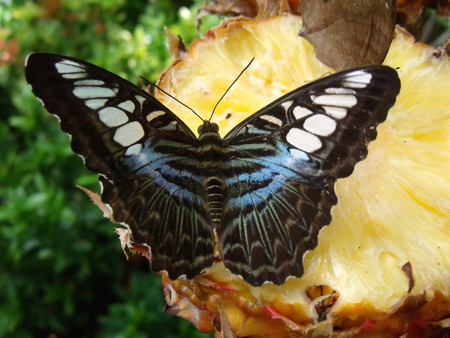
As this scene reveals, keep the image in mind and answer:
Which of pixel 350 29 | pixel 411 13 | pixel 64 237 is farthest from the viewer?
pixel 64 237

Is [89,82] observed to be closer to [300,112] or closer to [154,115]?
[154,115]

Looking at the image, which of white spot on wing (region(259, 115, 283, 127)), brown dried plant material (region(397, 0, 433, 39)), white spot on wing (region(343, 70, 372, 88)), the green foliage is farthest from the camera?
the green foliage

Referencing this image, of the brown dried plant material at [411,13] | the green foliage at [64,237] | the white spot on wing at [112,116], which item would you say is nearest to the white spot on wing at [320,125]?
the white spot on wing at [112,116]

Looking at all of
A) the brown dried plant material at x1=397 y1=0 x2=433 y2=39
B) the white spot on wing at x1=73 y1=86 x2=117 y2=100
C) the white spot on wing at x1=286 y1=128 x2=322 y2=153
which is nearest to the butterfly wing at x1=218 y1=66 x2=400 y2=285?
the white spot on wing at x1=286 y1=128 x2=322 y2=153

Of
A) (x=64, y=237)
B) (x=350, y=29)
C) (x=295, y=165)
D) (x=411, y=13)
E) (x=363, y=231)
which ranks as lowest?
(x=363, y=231)

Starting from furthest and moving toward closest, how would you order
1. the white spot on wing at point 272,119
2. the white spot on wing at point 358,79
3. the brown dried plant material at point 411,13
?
the brown dried plant material at point 411,13 → the white spot on wing at point 272,119 → the white spot on wing at point 358,79

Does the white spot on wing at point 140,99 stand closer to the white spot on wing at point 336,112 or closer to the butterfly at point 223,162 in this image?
the butterfly at point 223,162

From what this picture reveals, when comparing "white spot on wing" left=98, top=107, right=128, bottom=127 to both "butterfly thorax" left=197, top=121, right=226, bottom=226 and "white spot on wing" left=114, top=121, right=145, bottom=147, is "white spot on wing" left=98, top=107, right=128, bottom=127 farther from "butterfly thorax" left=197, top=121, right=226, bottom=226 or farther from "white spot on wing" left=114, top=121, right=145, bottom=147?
"butterfly thorax" left=197, top=121, right=226, bottom=226

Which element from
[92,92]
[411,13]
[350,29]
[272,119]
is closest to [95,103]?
[92,92]
